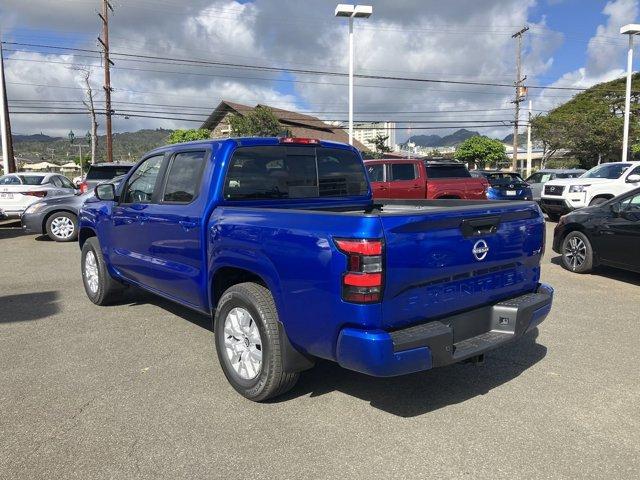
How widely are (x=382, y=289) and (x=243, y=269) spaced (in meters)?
1.14

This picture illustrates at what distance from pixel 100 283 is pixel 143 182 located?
1.66 meters

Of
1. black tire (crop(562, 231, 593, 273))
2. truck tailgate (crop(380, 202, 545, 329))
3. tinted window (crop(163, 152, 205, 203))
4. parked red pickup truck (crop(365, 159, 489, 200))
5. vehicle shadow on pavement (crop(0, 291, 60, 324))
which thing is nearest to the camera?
truck tailgate (crop(380, 202, 545, 329))

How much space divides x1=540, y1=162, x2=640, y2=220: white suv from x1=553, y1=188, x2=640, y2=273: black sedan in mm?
6081

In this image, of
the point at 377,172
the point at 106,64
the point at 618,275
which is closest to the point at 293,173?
the point at 618,275

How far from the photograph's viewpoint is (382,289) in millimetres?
2889

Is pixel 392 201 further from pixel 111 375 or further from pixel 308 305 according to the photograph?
pixel 111 375

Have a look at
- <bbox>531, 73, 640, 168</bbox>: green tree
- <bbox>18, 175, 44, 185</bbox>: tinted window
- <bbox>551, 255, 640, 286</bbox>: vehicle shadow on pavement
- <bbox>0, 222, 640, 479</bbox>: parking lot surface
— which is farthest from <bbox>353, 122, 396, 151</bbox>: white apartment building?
<bbox>0, 222, 640, 479</bbox>: parking lot surface

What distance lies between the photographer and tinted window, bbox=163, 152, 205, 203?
429cm

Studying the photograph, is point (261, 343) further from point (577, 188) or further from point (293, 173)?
point (577, 188)

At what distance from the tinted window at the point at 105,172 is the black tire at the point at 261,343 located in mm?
11298

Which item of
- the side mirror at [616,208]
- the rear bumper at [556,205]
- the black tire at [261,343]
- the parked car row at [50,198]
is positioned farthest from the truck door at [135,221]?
the rear bumper at [556,205]

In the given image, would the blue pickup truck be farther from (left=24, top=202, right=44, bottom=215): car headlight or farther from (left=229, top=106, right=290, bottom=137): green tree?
(left=229, top=106, right=290, bottom=137): green tree

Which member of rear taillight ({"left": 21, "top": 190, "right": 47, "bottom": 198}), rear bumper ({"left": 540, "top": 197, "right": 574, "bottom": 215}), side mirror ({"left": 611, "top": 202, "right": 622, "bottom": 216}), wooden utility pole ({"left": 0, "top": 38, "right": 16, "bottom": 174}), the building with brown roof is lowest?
rear bumper ({"left": 540, "top": 197, "right": 574, "bottom": 215})

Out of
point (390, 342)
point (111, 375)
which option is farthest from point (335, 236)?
point (111, 375)
